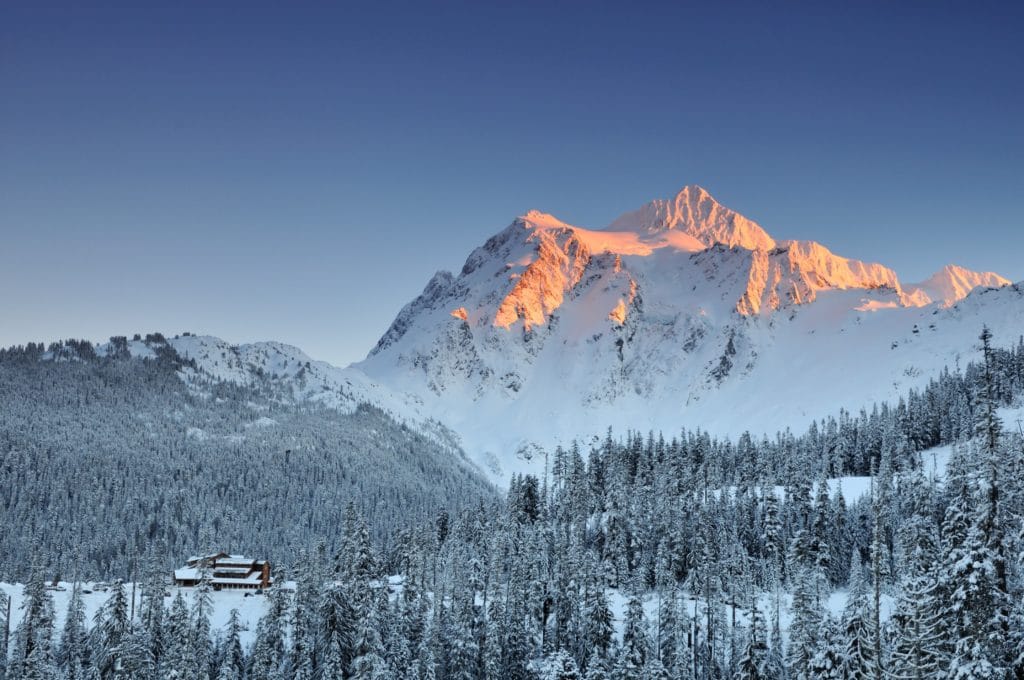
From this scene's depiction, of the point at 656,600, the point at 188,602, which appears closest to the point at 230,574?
the point at 188,602

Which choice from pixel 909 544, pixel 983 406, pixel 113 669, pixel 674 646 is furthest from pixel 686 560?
pixel 983 406

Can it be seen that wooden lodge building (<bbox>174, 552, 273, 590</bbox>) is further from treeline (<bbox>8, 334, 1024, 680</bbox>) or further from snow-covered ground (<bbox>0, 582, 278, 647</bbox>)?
treeline (<bbox>8, 334, 1024, 680</bbox>)

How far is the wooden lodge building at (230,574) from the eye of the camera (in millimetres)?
124875

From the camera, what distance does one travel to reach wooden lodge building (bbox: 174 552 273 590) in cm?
12488

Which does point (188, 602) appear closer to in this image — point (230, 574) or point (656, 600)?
point (230, 574)

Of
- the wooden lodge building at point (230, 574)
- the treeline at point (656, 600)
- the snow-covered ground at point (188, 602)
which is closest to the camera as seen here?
the treeline at point (656, 600)

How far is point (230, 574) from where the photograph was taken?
129750 mm

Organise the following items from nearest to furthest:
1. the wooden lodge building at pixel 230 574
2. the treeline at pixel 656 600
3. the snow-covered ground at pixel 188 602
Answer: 1. the treeline at pixel 656 600
2. the snow-covered ground at pixel 188 602
3. the wooden lodge building at pixel 230 574

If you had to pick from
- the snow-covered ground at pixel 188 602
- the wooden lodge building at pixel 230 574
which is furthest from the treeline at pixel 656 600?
the wooden lodge building at pixel 230 574

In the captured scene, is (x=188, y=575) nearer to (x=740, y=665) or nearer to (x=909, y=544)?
(x=740, y=665)

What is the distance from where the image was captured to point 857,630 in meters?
57.5

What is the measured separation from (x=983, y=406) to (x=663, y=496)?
9463 centimetres

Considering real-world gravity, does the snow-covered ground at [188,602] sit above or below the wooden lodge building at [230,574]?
below

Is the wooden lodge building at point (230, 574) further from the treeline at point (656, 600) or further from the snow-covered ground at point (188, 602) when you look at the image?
the treeline at point (656, 600)
